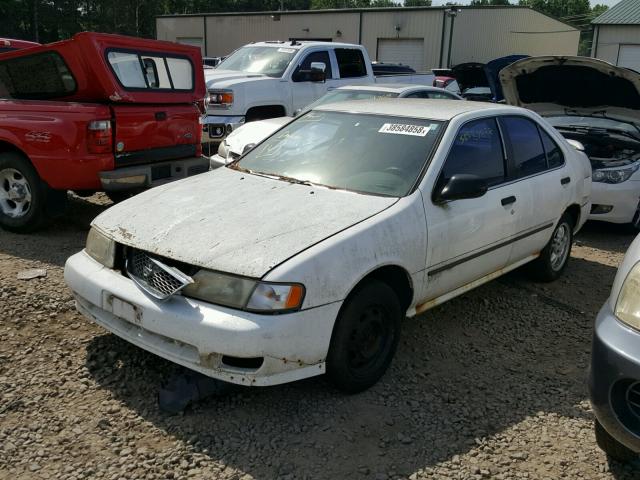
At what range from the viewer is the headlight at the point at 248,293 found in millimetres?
2951

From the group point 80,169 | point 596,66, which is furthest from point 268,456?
point 596,66

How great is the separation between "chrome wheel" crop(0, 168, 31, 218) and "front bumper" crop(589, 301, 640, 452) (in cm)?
519

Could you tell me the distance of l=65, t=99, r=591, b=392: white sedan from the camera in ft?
9.88

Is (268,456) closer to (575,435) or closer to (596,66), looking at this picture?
(575,435)

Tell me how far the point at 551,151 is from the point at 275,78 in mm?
5864

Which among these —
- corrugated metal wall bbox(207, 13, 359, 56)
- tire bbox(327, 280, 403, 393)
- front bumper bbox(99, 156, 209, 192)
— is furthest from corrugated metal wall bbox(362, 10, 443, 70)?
tire bbox(327, 280, 403, 393)

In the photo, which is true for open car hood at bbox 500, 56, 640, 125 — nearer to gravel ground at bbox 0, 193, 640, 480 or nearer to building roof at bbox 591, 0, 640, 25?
gravel ground at bbox 0, 193, 640, 480

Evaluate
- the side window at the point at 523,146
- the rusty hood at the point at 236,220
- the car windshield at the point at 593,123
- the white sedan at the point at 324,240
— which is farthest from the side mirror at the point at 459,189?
the car windshield at the point at 593,123

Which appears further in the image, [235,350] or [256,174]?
[256,174]

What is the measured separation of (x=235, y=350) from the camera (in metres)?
2.93

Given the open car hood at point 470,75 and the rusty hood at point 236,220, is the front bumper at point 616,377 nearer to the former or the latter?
Answer: the rusty hood at point 236,220

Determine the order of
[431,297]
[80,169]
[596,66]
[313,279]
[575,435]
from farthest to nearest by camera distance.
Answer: [596,66] → [80,169] → [431,297] → [575,435] → [313,279]

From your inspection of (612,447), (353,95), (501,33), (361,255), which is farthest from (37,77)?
(501,33)

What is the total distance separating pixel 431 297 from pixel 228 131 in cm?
597
